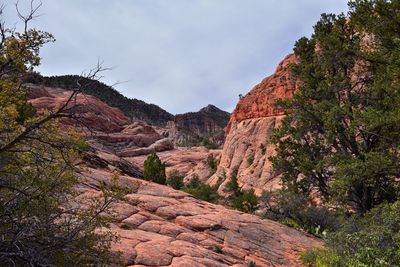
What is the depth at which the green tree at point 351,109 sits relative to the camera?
13969mm

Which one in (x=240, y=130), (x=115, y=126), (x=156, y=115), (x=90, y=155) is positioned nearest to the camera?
(x=90, y=155)

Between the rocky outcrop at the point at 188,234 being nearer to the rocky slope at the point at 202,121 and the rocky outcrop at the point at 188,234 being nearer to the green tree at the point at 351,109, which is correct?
the green tree at the point at 351,109

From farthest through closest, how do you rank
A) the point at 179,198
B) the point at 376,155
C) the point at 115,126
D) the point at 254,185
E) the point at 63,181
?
the point at 115,126
the point at 254,185
the point at 179,198
the point at 376,155
the point at 63,181

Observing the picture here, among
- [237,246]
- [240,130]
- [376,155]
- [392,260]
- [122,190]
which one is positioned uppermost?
[240,130]

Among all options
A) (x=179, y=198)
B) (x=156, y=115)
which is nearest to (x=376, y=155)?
(x=179, y=198)

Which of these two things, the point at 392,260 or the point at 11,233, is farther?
the point at 392,260

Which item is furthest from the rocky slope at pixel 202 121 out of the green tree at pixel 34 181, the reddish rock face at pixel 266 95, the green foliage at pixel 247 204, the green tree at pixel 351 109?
the green tree at pixel 34 181

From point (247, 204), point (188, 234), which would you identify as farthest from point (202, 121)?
point (188, 234)

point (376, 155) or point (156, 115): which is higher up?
point (156, 115)

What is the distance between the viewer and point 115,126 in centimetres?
7012

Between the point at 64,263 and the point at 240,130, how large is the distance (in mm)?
52253

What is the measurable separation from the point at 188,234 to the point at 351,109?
34.6 ft

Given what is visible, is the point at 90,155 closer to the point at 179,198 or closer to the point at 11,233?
the point at 179,198

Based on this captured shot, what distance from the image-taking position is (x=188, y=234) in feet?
48.0
